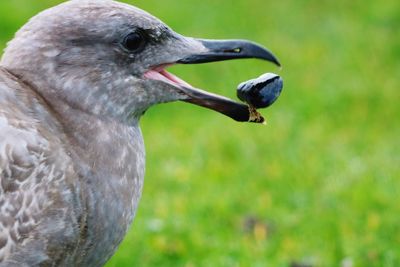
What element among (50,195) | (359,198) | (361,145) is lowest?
(50,195)

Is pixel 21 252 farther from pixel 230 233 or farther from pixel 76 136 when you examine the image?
pixel 230 233

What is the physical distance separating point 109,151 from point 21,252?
57cm

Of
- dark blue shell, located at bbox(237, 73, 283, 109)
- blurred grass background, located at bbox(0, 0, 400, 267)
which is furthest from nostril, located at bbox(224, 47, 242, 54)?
blurred grass background, located at bbox(0, 0, 400, 267)

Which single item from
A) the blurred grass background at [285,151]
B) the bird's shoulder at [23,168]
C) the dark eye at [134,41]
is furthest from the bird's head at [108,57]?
the blurred grass background at [285,151]

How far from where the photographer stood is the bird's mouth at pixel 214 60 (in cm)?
400

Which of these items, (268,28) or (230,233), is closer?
(230,233)

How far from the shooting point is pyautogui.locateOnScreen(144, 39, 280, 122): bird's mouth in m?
4.00

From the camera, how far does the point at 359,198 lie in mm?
6457

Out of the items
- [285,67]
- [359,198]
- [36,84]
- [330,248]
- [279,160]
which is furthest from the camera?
[285,67]

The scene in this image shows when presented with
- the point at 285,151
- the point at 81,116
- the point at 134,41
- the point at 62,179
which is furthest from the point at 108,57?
the point at 285,151

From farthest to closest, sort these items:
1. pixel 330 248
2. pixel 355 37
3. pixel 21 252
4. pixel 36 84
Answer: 1. pixel 355 37
2. pixel 330 248
3. pixel 36 84
4. pixel 21 252

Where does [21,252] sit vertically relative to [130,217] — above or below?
below

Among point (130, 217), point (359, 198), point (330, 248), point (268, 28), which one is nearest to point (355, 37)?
point (268, 28)

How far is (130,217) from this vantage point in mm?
3945
